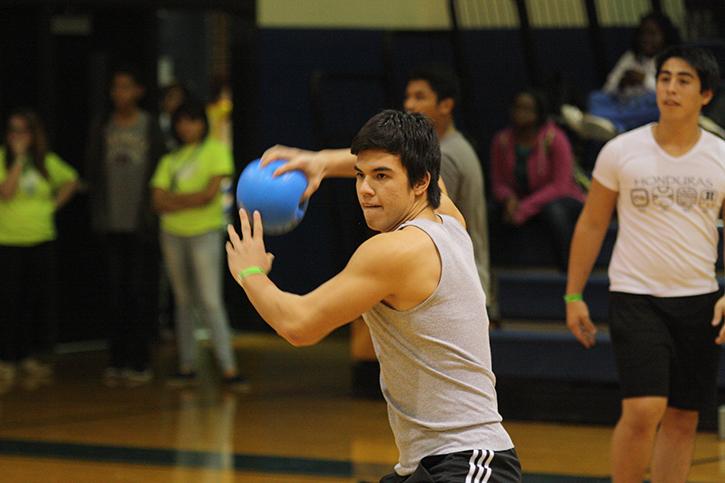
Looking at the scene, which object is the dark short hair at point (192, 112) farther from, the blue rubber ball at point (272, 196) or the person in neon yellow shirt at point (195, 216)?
the blue rubber ball at point (272, 196)

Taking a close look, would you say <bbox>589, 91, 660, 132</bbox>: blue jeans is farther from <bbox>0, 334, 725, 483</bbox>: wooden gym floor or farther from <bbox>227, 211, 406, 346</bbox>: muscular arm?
<bbox>227, 211, 406, 346</bbox>: muscular arm

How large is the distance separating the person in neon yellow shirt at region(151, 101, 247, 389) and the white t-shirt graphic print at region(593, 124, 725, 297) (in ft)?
14.0

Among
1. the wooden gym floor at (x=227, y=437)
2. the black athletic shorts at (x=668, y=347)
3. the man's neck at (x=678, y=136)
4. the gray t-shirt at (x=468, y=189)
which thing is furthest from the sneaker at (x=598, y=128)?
the black athletic shorts at (x=668, y=347)

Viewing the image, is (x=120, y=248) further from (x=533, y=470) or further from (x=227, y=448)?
(x=533, y=470)

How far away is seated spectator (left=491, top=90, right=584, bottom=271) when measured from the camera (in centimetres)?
895

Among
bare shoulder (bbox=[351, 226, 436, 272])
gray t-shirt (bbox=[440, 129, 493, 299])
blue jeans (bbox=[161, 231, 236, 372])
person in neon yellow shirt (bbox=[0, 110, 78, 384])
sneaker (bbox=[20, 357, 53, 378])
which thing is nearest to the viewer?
bare shoulder (bbox=[351, 226, 436, 272])

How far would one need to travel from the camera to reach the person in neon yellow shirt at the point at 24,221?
31.6 ft

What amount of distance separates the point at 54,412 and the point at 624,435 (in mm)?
4348

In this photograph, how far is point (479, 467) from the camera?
3488 millimetres

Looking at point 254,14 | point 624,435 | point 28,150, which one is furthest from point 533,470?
point 254,14

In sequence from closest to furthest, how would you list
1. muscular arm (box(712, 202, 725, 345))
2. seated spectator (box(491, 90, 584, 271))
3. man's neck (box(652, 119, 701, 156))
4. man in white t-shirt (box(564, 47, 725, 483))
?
1. muscular arm (box(712, 202, 725, 345))
2. man in white t-shirt (box(564, 47, 725, 483))
3. man's neck (box(652, 119, 701, 156))
4. seated spectator (box(491, 90, 584, 271))

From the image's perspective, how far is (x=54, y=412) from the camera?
8359mm

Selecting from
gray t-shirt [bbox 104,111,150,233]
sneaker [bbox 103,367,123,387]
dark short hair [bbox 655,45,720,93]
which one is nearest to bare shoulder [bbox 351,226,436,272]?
dark short hair [bbox 655,45,720,93]

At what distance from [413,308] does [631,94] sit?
6386 mm
